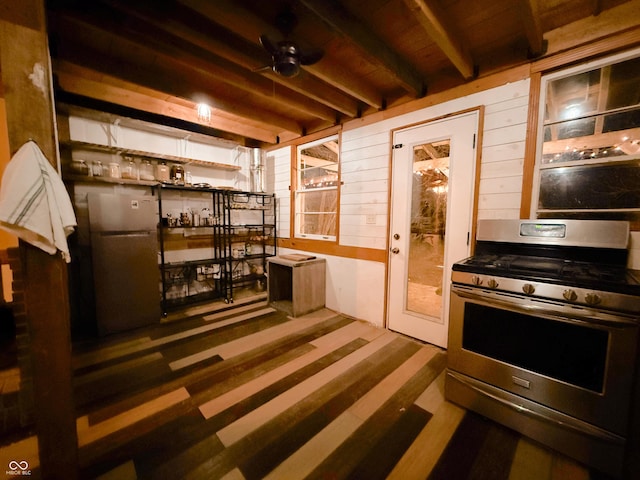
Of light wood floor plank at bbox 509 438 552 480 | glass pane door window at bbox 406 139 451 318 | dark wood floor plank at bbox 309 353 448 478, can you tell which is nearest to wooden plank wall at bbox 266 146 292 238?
glass pane door window at bbox 406 139 451 318

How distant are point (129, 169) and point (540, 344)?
13.9 ft

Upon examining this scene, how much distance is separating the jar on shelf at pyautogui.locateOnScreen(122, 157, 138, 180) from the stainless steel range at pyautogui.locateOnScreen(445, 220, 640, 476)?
3.67 meters

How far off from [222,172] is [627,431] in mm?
4655

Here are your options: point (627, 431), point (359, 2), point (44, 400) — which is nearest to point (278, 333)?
point (44, 400)

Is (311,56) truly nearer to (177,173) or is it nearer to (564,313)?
(564,313)

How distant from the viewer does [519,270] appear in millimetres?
1526

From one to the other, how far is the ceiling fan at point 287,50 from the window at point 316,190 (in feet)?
5.85

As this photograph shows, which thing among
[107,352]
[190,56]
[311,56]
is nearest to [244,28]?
[311,56]

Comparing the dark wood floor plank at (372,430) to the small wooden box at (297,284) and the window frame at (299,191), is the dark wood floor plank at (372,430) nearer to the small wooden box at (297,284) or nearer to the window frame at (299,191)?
the small wooden box at (297,284)

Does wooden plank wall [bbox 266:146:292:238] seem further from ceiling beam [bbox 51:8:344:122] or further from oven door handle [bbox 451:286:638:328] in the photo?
oven door handle [bbox 451:286:638:328]

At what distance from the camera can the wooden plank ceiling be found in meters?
1.60

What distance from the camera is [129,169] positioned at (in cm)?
313

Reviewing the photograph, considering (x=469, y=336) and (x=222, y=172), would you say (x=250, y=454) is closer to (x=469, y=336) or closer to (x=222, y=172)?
(x=469, y=336)

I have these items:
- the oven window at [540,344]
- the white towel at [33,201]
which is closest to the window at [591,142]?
the oven window at [540,344]
